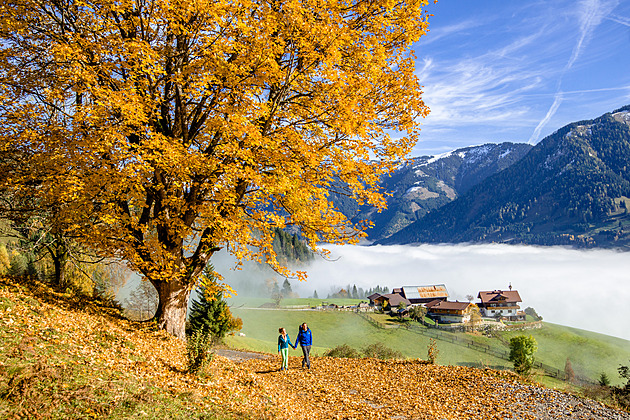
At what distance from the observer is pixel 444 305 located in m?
112

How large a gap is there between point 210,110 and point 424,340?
74955 millimetres

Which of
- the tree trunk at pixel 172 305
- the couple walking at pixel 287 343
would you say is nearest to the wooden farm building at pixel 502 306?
the couple walking at pixel 287 343

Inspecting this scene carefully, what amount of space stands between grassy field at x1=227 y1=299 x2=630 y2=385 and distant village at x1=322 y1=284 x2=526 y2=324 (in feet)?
46.6

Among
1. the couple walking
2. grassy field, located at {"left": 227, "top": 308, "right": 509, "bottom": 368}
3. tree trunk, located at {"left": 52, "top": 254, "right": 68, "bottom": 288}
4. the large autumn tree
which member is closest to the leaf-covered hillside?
the couple walking

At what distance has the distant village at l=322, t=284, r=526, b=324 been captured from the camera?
108 meters

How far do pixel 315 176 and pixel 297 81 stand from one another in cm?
299

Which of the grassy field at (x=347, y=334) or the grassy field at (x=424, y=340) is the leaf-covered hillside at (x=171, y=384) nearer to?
the grassy field at (x=347, y=334)

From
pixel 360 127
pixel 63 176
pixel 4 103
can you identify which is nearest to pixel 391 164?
pixel 360 127

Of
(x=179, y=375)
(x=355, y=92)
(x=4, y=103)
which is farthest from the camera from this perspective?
(x=355, y=92)

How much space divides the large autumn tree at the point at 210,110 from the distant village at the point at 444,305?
96339 mm

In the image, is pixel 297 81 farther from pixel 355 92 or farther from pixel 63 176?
pixel 63 176

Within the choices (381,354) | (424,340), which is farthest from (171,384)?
(424,340)

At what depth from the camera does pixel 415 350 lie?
218ft

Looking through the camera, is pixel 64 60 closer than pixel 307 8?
Yes
